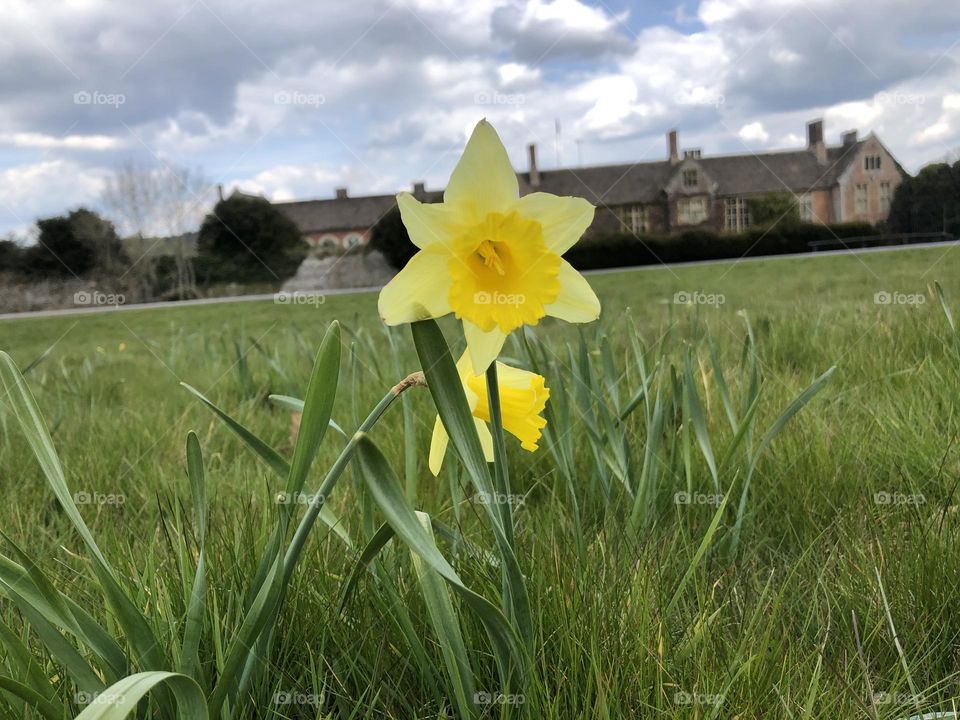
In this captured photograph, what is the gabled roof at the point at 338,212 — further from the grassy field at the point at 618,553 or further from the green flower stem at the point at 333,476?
the green flower stem at the point at 333,476

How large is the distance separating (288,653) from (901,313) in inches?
125

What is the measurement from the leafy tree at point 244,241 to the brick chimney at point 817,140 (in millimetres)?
20878

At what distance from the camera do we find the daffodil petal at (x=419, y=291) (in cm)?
62

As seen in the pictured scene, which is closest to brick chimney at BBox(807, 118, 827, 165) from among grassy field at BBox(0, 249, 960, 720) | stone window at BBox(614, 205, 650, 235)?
stone window at BBox(614, 205, 650, 235)

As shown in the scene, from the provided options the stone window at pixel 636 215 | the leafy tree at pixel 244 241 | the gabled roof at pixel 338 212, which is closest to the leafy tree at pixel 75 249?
the leafy tree at pixel 244 241

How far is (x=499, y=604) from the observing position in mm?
879

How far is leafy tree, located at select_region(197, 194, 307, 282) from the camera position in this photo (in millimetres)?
17484

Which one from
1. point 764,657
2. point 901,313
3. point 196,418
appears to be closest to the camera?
point 764,657

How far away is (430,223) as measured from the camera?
2.15 feet

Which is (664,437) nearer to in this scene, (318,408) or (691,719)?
(691,719)

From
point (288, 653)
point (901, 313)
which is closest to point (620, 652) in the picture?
point (288, 653)

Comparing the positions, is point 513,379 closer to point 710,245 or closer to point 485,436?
point 485,436

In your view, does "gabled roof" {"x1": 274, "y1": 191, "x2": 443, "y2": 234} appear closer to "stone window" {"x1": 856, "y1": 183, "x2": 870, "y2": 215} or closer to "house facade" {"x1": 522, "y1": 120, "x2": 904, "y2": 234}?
"house facade" {"x1": 522, "y1": 120, "x2": 904, "y2": 234}

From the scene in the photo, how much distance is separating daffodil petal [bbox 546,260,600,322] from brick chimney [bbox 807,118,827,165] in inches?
1205
